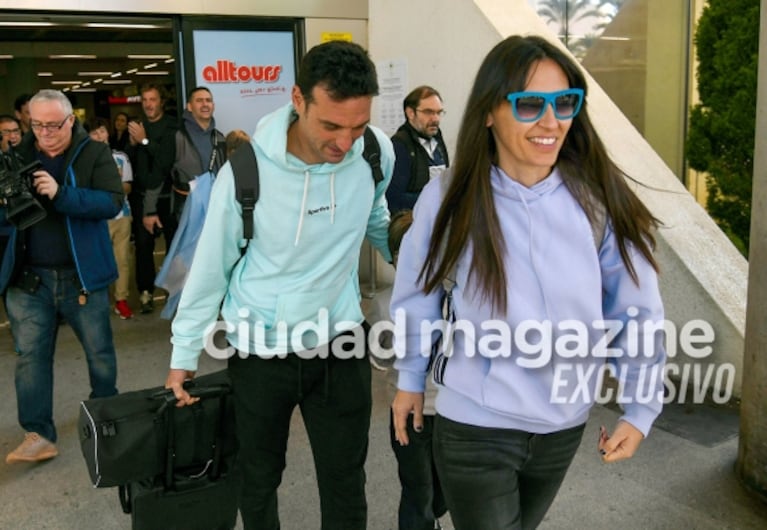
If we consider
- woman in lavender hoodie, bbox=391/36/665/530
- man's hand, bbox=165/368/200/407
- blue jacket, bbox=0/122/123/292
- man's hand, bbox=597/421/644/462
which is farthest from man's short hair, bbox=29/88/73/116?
man's hand, bbox=597/421/644/462

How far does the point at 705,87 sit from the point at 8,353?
6.13m

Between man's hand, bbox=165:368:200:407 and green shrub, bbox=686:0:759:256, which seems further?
green shrub, bbox=686:0:759:256

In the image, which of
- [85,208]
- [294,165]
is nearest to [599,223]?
[294,165]

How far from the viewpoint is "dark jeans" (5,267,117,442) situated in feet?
14.3

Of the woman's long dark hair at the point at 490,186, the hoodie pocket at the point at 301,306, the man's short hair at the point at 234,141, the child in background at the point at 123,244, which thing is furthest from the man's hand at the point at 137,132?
the woman's long dark hair at the point at 490,186

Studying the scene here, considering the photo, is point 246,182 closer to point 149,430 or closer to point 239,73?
point 149,430

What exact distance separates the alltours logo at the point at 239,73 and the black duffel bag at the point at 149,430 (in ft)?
17.8

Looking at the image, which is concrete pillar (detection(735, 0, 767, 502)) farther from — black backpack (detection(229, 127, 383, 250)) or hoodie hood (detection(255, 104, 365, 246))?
black backpack (detection(229, 127, 383, 250))

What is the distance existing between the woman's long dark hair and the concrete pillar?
1.99 metres

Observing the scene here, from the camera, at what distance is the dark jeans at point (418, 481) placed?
2.98 meters

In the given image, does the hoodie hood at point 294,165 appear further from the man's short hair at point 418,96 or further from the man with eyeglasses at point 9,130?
the man with eyeglasses at point 9,130

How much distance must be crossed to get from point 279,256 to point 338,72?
61 cm

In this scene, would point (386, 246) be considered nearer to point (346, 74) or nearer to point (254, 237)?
point (254, 237)

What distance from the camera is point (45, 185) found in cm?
415
